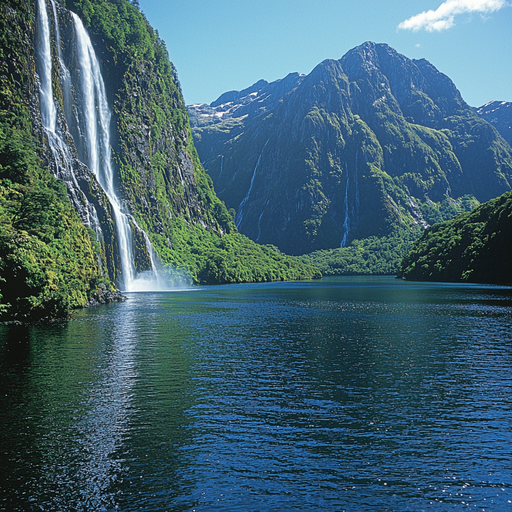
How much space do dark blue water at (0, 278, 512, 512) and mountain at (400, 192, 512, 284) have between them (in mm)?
110835

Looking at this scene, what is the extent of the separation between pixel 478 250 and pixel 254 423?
154m

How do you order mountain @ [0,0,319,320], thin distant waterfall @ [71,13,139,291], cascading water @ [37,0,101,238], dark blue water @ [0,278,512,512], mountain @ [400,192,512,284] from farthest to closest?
thin distant waterfall @ [71,13,139,291] → mountain @ [400,192,512,284] → cascading water @ [37,0,101,238] → mountain @ [0,0,319,320] → dark blue water @ [0,278,512,512]

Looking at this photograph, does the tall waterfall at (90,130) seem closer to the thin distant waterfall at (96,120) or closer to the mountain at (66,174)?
the thin distant waterfall at (96,120)

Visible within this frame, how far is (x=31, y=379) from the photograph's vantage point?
33.5 m

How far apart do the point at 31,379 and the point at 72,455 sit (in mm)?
14087

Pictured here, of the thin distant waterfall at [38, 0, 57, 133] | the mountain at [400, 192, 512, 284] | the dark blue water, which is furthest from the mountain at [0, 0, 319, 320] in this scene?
the mountain at [400, 192, 512, 284]

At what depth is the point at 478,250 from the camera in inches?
6363

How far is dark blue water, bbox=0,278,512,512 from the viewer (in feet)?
59.7

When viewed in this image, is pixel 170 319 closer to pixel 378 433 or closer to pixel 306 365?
pixel 306 365

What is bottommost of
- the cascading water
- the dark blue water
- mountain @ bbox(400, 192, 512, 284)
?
the dark blue water

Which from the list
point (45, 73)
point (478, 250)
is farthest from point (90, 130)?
point (478, 250)

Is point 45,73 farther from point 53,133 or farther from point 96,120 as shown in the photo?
point 96,120

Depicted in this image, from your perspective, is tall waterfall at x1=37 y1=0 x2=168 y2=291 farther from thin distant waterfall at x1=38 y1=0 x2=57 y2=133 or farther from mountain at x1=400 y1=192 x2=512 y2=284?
mountain at x1=400 y1=192 x2=512 y2=284

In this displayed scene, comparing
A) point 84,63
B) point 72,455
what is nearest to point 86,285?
point 72,455
